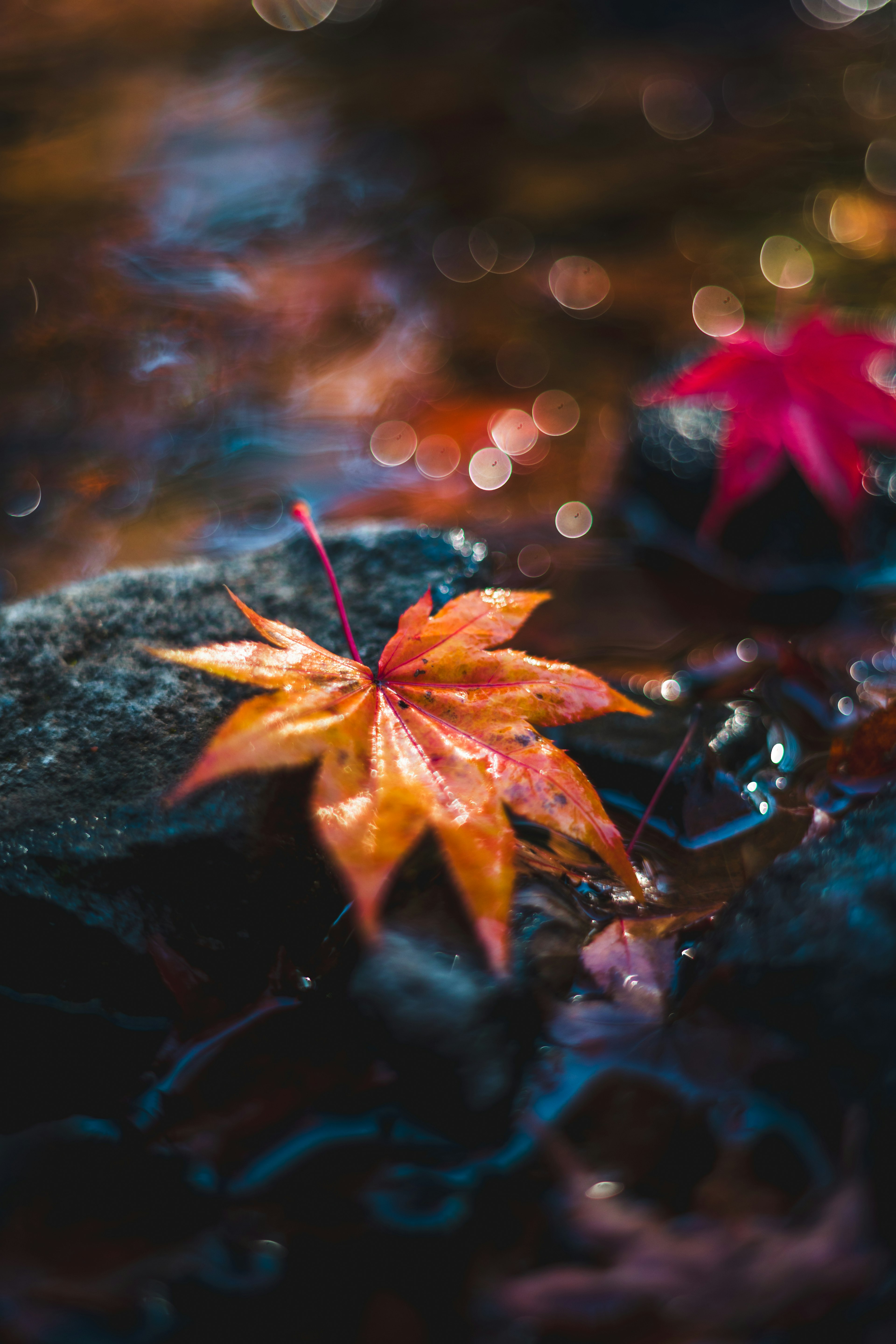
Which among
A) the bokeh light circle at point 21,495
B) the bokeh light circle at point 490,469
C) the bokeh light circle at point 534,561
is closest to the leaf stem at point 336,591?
the bokeh light circle at point 534,561

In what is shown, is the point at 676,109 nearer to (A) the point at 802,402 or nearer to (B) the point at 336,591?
(A) the point at 802,402

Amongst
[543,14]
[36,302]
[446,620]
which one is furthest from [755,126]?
[446,620]

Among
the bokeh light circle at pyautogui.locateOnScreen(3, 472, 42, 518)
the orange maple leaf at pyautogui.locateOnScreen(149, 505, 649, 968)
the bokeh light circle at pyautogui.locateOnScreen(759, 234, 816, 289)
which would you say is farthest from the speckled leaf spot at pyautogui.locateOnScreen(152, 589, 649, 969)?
the bokeh light circle at pyautogui.locateOnScreen(759, 234, 816, 289)

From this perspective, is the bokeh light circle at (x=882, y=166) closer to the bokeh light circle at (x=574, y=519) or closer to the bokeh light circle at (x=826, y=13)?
the bokeh light circle at (x=826, y=13)

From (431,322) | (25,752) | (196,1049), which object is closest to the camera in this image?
(196,1049)

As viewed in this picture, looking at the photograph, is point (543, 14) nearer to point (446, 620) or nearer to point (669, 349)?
point (669, 349)
